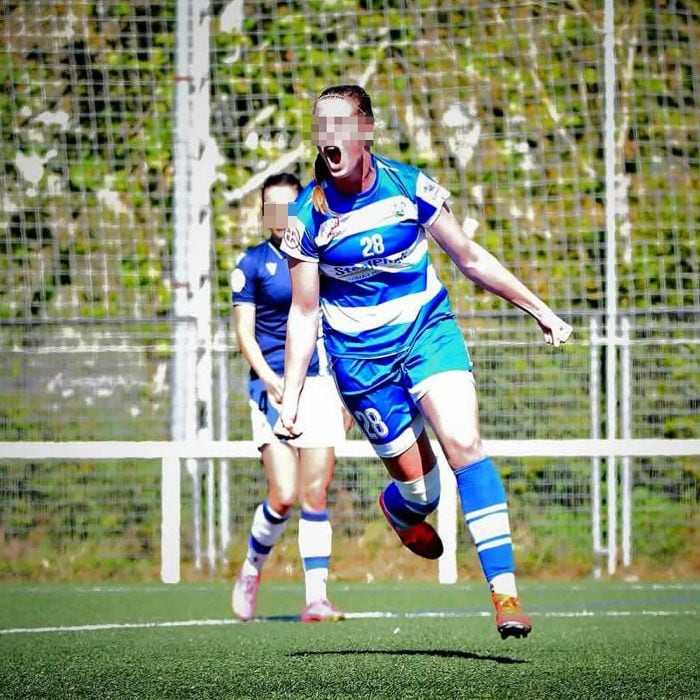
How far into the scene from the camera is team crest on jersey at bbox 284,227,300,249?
20.2 feet

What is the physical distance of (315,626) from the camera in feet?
27.7

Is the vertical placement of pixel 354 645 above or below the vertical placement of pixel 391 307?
below

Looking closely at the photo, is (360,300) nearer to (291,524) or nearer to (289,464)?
(289,464)

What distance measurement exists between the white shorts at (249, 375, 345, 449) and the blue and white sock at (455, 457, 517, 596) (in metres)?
2.61

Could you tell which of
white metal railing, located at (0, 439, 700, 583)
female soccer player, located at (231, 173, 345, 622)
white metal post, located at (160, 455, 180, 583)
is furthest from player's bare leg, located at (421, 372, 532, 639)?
white metal post, located at (160, 455, 180, 583)

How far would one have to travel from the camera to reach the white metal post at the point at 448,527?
11.5 meters

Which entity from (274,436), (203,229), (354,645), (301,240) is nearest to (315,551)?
(274,436)

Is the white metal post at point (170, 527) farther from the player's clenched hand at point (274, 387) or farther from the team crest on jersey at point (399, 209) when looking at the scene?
the team crest on jersey at point (399, 209)

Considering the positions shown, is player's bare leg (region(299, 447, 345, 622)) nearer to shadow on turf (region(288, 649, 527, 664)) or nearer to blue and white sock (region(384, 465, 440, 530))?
shadow on turf (region(288, 649, 527, 664))

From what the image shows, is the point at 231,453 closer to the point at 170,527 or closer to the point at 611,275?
the point at 170,527

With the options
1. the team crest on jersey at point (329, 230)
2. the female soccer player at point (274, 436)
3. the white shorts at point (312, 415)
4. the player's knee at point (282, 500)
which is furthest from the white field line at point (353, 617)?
the team crest on jersey at point (329, 230)

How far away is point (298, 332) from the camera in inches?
250

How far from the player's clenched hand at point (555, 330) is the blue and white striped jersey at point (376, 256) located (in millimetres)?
473

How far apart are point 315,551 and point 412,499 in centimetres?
219
